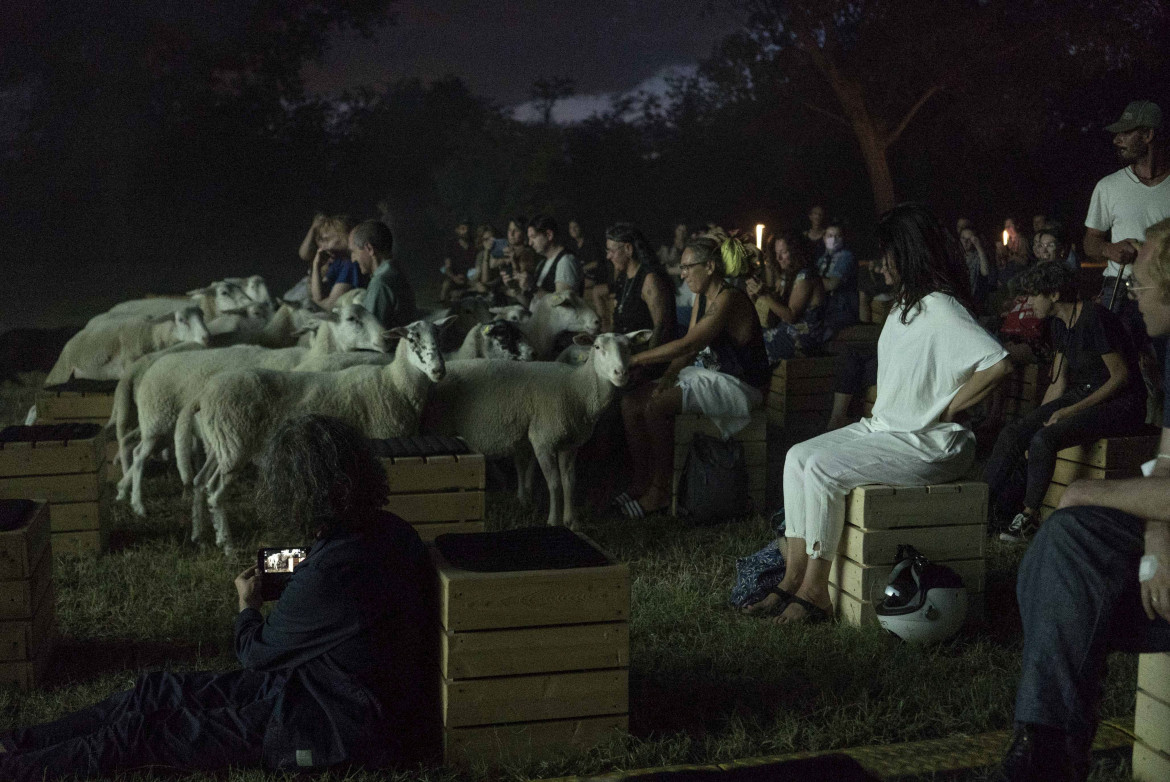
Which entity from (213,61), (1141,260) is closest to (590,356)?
(1141,260)

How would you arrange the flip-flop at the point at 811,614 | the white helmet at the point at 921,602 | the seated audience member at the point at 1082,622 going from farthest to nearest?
1. the flip-flop at the point at 811,614
2. the white helmet at the point at 921,602
3. the seated audience member at the point at 1082,622

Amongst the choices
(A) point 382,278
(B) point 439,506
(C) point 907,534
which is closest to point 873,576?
(C) point 907,534

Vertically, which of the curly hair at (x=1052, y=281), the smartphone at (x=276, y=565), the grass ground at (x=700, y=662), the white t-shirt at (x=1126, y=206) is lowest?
the grass ground at (x=700, y=662)

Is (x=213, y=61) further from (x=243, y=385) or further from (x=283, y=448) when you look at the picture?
(x=283, y=448)

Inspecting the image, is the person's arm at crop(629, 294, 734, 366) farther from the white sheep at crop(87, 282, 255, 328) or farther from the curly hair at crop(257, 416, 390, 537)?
the white sheep at crop(87, 282, 255, 328)

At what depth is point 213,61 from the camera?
778 inches

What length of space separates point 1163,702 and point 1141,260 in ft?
3.82

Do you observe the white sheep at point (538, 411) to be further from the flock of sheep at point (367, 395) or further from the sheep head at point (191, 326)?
the sheep head at point (191, 326)

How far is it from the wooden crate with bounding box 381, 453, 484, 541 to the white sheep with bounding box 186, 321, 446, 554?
947 millimetres

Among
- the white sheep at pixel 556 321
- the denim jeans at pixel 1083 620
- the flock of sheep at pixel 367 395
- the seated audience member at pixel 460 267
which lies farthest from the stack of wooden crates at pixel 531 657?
the seated audience member at pixel 460 267

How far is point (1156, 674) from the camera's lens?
8.94 feet

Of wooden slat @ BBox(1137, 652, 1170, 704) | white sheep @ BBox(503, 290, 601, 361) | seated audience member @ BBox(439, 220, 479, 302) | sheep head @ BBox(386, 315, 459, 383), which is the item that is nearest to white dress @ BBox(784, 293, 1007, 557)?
→ wooden slat @ BBox(1137, 652, 1170, 704)

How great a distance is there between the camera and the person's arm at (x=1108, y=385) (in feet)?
17.7

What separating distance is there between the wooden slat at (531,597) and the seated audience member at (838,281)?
21.3 feet
